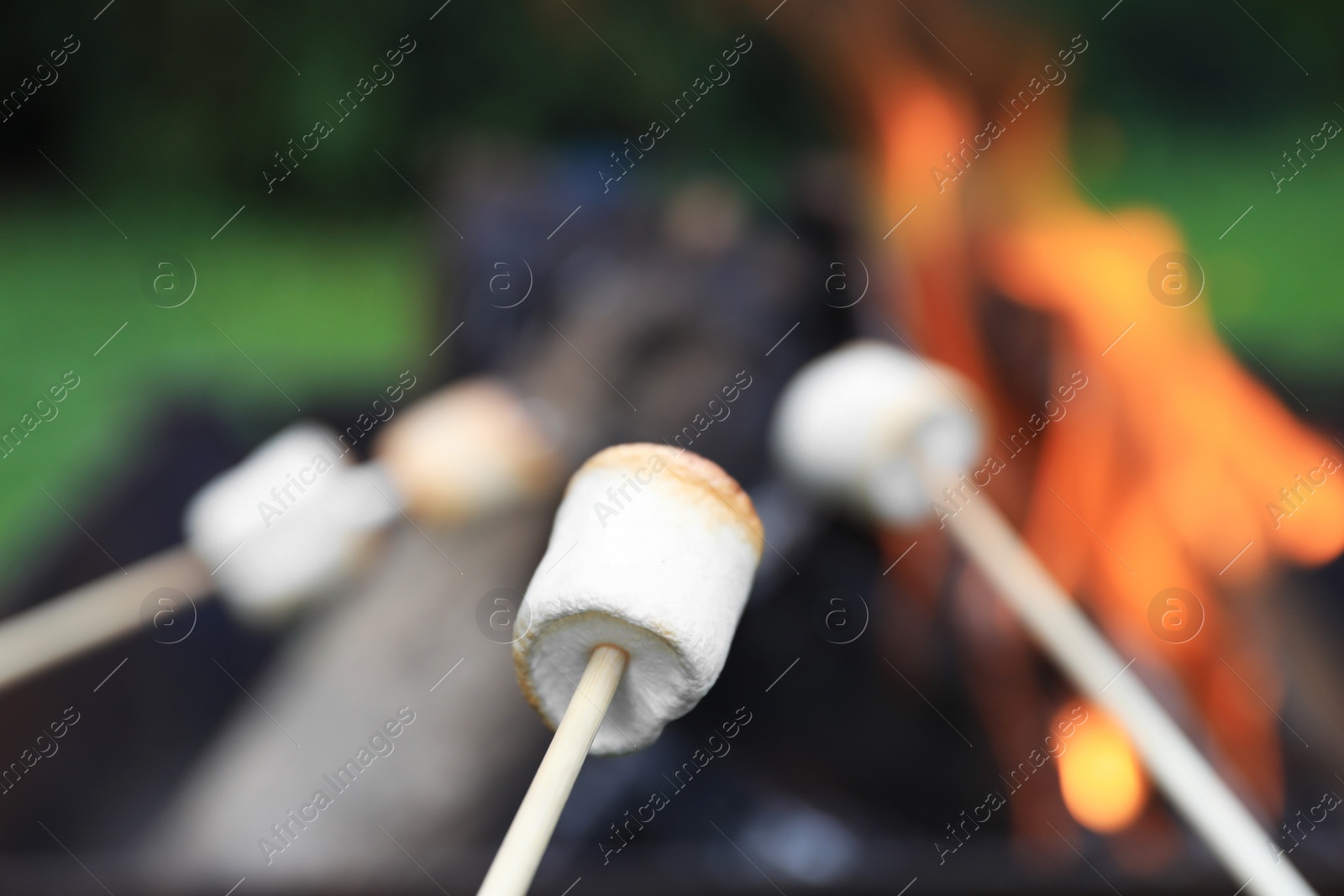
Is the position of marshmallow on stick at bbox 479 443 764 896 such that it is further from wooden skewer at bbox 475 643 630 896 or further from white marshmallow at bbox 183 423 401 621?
white marshmallow at bbox 183 423 401 621

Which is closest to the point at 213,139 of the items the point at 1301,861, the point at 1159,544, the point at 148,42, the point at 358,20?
the point at 148,42

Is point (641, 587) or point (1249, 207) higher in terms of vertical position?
point (641, 587)

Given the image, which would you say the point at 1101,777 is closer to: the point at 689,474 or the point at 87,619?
the point at 689,474

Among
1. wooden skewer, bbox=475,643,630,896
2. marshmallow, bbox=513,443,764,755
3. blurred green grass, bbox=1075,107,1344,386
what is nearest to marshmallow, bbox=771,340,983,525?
marshmallow, bbox=513,443,764,755

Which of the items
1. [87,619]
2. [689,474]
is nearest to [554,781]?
[689,474]

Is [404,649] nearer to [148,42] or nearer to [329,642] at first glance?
[329,642]

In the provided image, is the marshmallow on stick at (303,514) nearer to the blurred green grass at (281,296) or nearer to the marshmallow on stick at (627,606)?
the marshmallow on stick at (627,606)

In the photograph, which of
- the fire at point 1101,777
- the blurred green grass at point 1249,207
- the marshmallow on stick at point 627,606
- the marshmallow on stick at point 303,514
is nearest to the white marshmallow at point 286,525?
the marshmallow on stick at point 303,514

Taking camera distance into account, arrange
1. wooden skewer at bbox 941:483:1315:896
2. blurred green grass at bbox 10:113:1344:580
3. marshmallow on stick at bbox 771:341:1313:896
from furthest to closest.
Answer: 1. blurred green grass at bbox 10:113:1344:580
2. marshmallow on stick at bbox 771:341:1313:896
3. wooden skewer at bbox 941:483:1315:896
